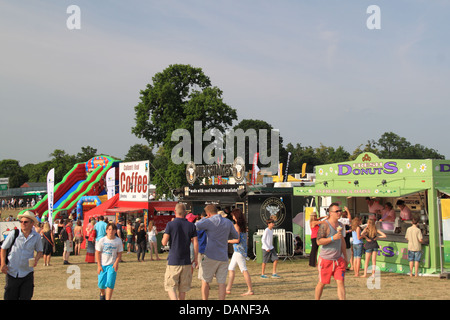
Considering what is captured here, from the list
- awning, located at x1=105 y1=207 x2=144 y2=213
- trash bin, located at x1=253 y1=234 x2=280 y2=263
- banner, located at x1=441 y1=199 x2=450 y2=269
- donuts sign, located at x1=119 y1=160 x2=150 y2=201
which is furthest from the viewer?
donuts sign, located at x1=119 y1=160 x2=150 y2=201

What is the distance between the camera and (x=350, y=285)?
11461 mm

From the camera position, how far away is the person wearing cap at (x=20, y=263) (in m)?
7.04

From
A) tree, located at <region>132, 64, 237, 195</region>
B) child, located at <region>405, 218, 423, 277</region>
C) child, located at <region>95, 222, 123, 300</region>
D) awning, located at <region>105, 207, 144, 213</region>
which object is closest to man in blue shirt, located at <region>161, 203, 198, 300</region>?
child, located at <region>95, 222, 123, 300</region>

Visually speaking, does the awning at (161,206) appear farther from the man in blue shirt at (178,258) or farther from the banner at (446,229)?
the man in blue shirt at (178,258)

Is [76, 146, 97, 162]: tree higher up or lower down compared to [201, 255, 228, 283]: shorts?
higher up

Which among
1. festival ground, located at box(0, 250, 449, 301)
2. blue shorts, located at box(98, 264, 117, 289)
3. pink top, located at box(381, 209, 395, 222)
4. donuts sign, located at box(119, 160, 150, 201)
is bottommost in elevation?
festival ground, located at box(0, 250, 449, 301)

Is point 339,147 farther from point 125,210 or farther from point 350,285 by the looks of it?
point 350,285

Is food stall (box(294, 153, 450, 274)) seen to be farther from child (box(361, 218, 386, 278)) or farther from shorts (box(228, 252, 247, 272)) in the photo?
shorts (box(228, 252, 247, 272))

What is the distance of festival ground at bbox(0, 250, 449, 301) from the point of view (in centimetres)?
1009

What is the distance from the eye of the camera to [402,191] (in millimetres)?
12945

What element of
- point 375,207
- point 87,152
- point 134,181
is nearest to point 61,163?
point 87,152

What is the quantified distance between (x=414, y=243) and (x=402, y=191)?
139 cm

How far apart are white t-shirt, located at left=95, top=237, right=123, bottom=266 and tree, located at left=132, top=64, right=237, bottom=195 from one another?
30997 millimetres
